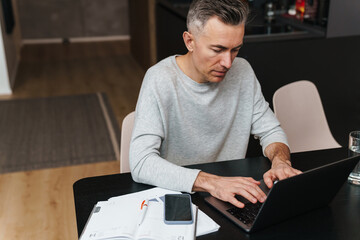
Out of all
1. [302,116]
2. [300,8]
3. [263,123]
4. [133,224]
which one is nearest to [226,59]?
[263,123]

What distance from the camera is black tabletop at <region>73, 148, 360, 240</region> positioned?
3.43 ft

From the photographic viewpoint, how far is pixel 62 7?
632cm

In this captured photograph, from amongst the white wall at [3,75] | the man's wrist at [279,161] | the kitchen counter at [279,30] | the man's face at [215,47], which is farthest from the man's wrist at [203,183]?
the white wall at [3,75]

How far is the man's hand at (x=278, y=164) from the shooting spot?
1.28 meters

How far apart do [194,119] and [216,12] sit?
0.39m

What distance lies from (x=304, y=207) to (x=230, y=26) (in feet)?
1.95

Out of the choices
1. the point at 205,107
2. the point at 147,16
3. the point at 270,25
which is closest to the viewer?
the point at 205,107

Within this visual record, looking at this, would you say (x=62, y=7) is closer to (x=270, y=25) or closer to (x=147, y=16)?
(x=147, y=16)

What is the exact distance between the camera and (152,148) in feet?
4.46

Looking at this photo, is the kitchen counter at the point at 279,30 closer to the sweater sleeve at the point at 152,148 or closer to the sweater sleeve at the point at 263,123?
the sweater sleeve at the point at 263,123

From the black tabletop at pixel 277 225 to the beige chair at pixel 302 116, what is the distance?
0.47 m

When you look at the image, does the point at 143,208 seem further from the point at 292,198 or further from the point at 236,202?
the point at 292,198

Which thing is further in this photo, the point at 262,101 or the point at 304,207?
the point at 262,101

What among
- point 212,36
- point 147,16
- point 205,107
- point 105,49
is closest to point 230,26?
point 212,36
